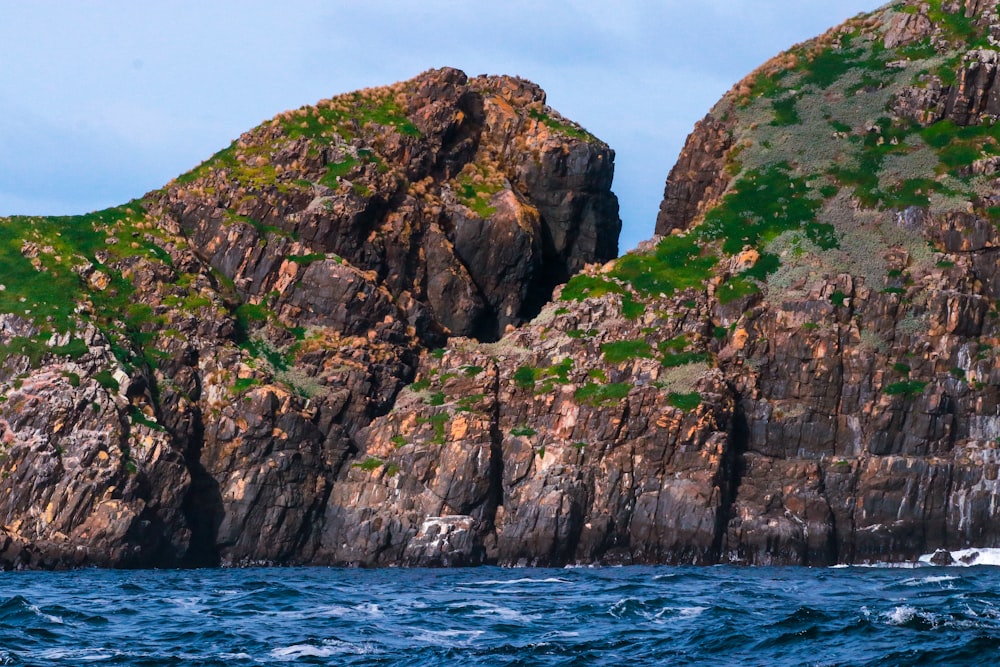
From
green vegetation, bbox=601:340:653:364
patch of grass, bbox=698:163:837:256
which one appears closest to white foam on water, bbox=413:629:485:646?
green vegetation, bbox=601:340:653:364

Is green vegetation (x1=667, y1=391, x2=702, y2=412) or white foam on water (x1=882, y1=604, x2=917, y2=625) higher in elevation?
green vegetation (x1=667, y1=391, x2=702, y2=412)

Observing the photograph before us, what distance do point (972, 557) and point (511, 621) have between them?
50049mm

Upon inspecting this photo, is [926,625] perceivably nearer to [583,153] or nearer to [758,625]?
[758,625]

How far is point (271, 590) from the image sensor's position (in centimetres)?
6869

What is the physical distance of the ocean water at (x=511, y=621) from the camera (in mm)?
44750

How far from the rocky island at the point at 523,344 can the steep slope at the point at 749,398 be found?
10.2 inches

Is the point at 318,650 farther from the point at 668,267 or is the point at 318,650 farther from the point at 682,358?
the point at 668,267

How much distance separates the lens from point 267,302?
119 metres

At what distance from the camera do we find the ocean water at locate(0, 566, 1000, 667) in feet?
147

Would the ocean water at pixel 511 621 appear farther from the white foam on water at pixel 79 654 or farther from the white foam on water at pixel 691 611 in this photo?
the white foam on water at pixel 691 611

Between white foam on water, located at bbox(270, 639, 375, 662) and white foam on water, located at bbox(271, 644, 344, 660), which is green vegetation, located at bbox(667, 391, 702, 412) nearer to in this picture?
white foam on water, located at bbox(270, 639, 375, 662)

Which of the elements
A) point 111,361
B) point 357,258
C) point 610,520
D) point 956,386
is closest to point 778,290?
point 956,386

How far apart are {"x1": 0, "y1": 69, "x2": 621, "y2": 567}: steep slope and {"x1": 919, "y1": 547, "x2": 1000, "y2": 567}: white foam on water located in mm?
46991

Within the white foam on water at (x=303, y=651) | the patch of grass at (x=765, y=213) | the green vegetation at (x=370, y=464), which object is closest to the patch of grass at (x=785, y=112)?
the patch of grass at (x=765, y=213)
